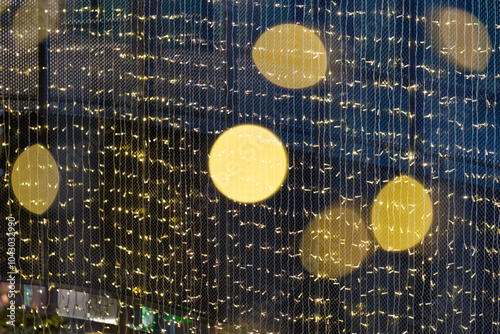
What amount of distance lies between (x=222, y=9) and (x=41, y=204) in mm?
1823

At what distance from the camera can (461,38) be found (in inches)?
110

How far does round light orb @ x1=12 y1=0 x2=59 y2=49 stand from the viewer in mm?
3475

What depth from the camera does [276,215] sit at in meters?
3.16

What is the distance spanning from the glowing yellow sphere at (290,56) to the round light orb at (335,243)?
82cm

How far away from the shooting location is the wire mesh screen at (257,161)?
285cm

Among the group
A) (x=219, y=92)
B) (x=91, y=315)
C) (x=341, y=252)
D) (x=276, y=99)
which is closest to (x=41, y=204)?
(x=91, y=315)

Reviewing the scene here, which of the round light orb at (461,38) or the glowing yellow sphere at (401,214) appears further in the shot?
the glowing yellow sphere at (401,214)

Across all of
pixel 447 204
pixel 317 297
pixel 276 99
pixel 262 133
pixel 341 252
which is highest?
pixel 276 99

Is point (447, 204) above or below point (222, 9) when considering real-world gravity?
below

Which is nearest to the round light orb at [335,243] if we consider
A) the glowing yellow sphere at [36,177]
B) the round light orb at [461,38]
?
the round light orb at [461,38]

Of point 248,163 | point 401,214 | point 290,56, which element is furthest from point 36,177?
point 401,214

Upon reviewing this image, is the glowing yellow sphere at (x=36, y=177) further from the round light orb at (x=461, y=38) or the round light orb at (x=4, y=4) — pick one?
the round light orb at (x=461, y=38)

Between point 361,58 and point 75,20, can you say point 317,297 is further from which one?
point 75,20

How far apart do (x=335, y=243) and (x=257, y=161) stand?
0.69 meters
